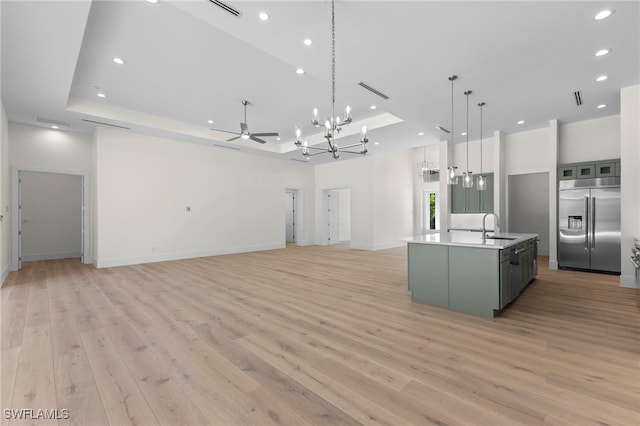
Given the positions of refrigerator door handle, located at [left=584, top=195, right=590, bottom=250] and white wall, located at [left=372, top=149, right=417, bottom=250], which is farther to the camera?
white wall, located at [left=372, top=149, right=417, bottom=250]

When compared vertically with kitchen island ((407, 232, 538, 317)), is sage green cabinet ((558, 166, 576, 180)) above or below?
above

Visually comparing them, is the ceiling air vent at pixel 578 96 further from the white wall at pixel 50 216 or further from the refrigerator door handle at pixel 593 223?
the white wall at pixel 50 216

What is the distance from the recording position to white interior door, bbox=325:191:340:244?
36.9 ft

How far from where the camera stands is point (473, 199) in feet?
24.1

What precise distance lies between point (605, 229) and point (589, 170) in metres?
1.26

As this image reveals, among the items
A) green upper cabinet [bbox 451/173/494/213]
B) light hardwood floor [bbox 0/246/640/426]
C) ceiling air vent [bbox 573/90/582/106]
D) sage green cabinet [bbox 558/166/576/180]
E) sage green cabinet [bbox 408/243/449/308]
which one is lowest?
light hardwood floor [bbox 0/246/640/426]

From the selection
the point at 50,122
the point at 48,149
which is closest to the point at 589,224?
the point at 50,122

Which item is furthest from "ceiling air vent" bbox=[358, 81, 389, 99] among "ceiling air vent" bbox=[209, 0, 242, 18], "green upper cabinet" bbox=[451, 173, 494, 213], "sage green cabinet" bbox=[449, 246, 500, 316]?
"green upper cabinet" bbox=[451, 173, 494, 213]

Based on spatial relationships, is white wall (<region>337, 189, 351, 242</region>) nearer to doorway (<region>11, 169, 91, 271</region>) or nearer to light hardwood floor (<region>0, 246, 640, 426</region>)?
light hardwood floor (<region>0, 246, 640, 426</region>)

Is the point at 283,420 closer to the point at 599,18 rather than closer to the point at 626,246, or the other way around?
the point at 599,18

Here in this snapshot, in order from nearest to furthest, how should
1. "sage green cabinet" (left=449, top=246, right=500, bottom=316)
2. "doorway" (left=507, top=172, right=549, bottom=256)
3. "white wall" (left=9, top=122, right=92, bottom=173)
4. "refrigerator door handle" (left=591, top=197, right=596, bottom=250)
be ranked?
1. "sage green cabinet" (left=449, top=246, right=500, bottom=316)
2. "refrigerator door handle" (left=591, top=197, right=596, bottom=250)
3. "white wall" (left=9, top=122, right=92, bottom=173)
4. "doorway" (left=507, top=172, right=549, bottom=256)

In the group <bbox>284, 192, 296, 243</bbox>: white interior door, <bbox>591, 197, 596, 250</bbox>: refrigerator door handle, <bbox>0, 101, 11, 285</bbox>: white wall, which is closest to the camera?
<bbox>0, 101, 11, 285</bbox>: white wall

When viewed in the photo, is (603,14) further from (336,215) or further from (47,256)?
(47,256)

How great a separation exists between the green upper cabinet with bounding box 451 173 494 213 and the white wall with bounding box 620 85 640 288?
8.39 ft
